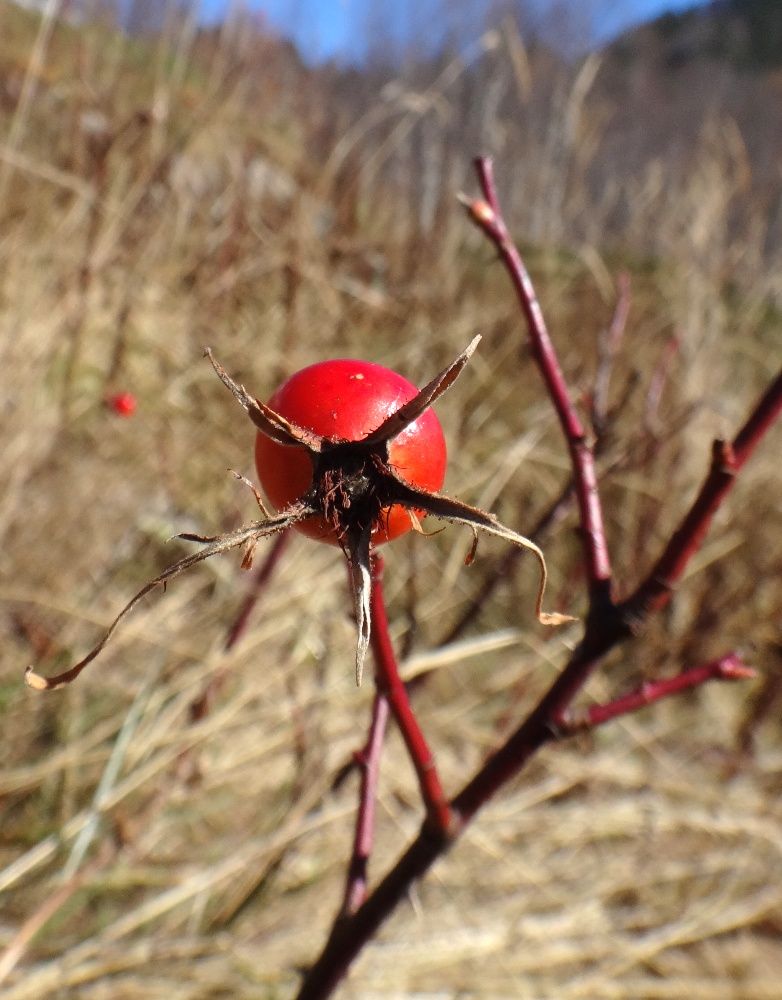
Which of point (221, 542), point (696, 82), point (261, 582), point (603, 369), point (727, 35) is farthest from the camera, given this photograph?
point (727, 35)

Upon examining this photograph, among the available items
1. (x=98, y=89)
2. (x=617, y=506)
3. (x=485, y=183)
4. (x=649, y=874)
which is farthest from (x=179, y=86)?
(x=649, y=874)

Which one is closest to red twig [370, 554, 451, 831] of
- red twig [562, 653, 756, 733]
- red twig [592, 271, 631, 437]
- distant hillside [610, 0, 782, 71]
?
red twig [562, 653, 756, 733]

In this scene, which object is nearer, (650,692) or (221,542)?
(221,542)

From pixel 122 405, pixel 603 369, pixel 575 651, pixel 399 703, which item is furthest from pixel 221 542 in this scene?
pixel 122 405

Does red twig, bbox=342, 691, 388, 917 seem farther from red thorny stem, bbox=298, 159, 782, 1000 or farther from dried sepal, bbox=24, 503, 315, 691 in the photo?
dried sepal, bbox=24, 503, 315, 691

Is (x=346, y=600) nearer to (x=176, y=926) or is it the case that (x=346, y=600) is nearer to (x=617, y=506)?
(x=176, y=926)

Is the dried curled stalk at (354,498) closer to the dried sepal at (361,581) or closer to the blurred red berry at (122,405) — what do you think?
the dried sepal at (361,581)

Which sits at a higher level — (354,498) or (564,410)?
(564,410)

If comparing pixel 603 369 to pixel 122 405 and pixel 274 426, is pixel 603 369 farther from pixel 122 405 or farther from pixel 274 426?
pixel 122 405
